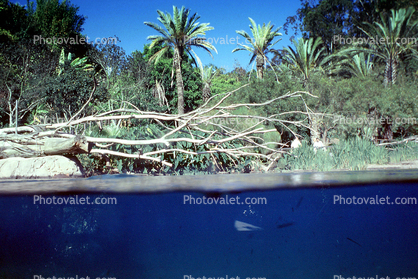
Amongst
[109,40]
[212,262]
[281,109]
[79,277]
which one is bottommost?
[212,262]

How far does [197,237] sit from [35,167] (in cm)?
568

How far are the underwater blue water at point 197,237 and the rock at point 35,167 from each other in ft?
5.14

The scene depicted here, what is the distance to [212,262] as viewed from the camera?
10117mm

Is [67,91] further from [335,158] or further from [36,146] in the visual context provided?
[335,158]

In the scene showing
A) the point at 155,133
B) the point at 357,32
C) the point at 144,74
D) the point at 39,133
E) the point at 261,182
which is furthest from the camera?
the point at 357,32

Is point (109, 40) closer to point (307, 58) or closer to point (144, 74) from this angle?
point (144, 74)

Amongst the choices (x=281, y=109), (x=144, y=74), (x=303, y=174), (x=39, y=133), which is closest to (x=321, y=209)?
(x=303, y=174)

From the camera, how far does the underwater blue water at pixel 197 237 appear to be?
352 inches

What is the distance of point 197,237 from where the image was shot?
10.9 m

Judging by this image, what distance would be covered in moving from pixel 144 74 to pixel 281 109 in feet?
57.4

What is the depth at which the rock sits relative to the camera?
6.95 metres

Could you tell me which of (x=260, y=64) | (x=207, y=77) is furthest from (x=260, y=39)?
(x=207, y=77)

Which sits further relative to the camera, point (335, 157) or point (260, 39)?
point (260, 39)

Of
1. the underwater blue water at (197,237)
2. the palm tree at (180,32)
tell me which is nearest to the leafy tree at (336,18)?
the palm tree at (180,32)
